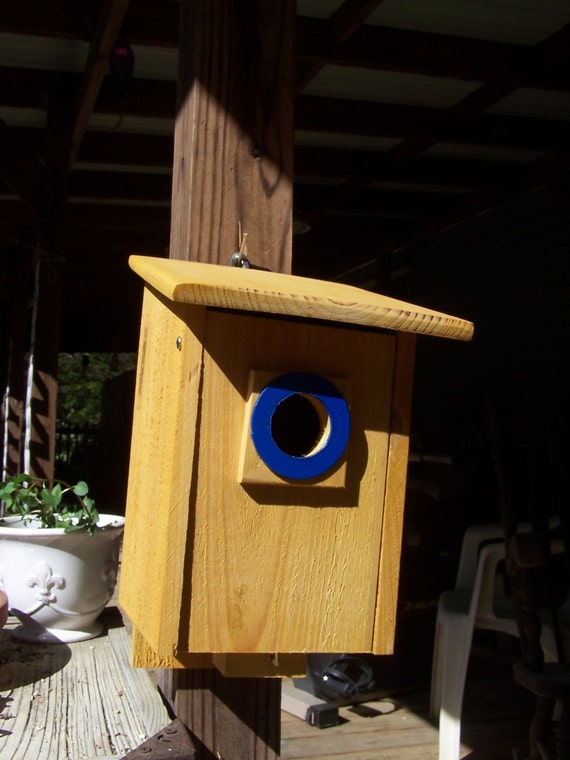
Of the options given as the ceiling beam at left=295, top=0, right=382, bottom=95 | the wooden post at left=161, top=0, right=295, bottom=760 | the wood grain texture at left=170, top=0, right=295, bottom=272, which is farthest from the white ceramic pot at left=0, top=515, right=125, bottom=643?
the ceiling beam at left=295, top=0, right=382, bottom=95

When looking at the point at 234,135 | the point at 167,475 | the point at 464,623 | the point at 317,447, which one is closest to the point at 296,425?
the point at 317,447

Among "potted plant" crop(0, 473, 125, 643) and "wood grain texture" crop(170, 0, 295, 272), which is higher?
"wood grain texture" crop(170, 0, 295, 272)

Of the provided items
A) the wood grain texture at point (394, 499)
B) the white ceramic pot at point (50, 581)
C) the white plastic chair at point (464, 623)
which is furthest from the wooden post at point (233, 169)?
the white plastic chair at point (464, 623)

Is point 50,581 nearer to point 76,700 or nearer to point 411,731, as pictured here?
point 76,700

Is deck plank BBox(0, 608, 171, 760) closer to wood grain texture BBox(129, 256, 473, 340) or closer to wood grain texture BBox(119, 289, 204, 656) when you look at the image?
wood grain texture BBox(119, 289, 204, 656)

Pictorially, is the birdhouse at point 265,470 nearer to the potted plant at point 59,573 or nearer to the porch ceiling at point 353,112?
the potted plant at point 59,573

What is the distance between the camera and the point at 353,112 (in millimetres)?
4000

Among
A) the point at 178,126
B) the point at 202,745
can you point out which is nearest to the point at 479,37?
the point at 178,126

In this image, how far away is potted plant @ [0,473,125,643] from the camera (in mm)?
1553

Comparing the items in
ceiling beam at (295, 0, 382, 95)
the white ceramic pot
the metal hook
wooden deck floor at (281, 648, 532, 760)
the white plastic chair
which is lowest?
wooden deck floor at (281, 648, 532, 760)

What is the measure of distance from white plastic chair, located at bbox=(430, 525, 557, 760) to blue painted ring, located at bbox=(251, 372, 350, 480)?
2057 millimetres

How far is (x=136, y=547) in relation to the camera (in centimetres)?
117

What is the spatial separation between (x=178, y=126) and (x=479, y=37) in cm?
249

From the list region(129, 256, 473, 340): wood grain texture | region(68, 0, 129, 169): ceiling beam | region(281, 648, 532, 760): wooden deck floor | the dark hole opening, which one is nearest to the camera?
region(129, 256, 473, 340): wood grain texture
